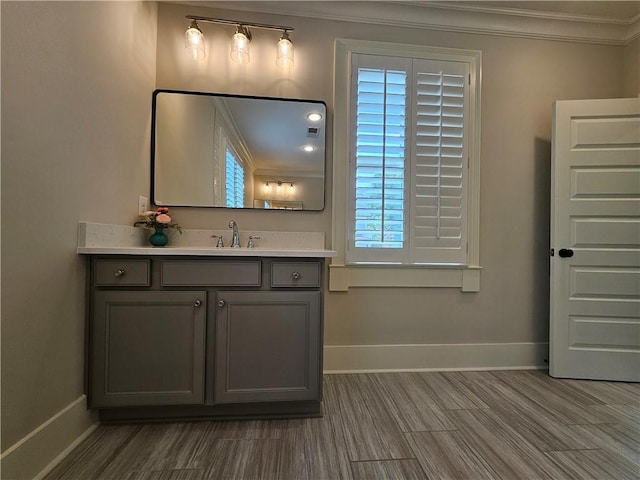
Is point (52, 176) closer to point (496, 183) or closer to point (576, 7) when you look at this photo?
point (496, 183)

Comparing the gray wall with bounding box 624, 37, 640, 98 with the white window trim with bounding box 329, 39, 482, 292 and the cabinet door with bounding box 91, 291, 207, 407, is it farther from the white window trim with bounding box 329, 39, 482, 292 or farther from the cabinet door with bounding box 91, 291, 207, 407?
the cabinet door with bounding box 91, 291, 207, 407

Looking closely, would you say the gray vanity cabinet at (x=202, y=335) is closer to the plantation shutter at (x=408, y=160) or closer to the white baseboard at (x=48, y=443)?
the white baseboard at (x=48, y=443)

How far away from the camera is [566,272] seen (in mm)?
2189

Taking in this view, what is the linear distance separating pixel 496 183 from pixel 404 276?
1016 millimetres

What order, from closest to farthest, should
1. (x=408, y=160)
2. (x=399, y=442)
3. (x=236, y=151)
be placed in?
1. (x=399, y=442)
2. (x=236, y=151)
3. (x=408, y=160)

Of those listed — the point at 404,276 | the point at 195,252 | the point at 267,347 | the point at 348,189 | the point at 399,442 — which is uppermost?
the point at 348,189

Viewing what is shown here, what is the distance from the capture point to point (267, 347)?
158 cm

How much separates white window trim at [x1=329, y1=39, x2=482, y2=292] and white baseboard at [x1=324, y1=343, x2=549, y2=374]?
459mm

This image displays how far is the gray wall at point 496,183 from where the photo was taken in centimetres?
222

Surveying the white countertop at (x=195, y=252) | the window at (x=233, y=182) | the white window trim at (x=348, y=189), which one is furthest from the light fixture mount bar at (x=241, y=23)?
the white countertop at (x=195, y=252)

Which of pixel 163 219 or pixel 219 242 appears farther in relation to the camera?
pixel 219 242

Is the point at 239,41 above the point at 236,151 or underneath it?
above

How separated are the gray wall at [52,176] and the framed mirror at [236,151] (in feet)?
1.17

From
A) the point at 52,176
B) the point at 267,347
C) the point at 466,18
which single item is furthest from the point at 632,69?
the point at 52,176
